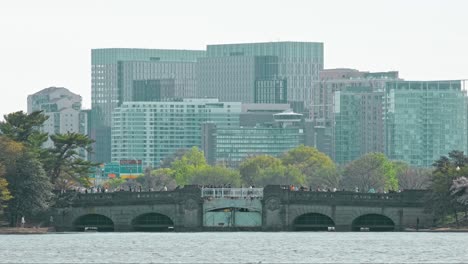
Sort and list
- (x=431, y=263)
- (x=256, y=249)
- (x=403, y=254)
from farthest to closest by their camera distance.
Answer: (x=256, y=249) → (x=403, y=254) → (x=431, y=263)

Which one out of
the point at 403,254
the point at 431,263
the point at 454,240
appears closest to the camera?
the point at 431,263

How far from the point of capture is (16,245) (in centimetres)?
17838

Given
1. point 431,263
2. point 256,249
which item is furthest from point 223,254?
point 431,263

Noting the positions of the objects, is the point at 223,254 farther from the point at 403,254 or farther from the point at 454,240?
the point at 454,240

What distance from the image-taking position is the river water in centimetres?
15500

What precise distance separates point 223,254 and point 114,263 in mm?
16410

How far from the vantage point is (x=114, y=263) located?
150 metres

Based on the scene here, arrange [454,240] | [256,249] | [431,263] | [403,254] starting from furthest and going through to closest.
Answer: [454,240] → [256,249] → [403,254] → [431,263]

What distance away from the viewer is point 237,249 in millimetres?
172875

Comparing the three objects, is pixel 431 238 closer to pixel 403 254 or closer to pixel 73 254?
pixel 403 254

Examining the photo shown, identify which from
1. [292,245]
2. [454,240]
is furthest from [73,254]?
[454,240]

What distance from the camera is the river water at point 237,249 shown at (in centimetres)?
15500

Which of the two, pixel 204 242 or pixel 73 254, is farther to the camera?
pixel 204 242

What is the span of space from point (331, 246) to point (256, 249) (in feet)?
28.7
